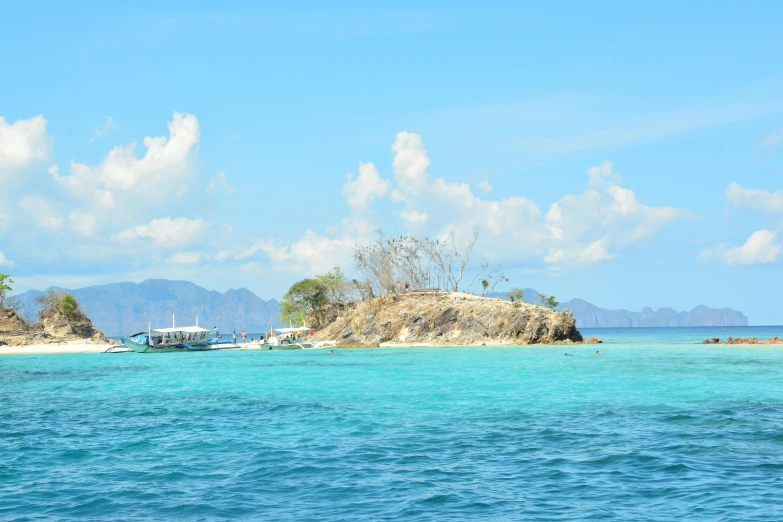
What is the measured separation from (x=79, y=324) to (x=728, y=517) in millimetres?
110752

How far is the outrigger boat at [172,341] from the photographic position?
291ft

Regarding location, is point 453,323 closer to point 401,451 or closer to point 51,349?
point 51,349

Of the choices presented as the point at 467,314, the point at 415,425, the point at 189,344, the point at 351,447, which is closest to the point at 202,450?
the point at 351,447

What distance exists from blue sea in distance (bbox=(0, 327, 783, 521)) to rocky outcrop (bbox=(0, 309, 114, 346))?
217 ft

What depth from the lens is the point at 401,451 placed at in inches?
744

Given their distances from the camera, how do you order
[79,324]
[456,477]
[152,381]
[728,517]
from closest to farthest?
[728,517], [456,477], [152,381], [79,324]

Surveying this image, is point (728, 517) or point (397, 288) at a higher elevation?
point (397, 288)

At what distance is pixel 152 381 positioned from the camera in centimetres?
4459

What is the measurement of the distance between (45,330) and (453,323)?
2424 inches

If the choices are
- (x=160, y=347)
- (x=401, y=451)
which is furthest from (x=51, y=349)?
(x=401, y=451)

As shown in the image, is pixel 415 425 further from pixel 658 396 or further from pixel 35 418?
pixel 35 418

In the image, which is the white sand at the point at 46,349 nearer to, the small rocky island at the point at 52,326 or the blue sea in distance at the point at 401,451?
the small rocky island at the point at 52,326

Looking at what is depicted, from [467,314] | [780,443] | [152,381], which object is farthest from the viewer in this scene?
[467,314]

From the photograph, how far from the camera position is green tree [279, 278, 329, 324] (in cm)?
12688
